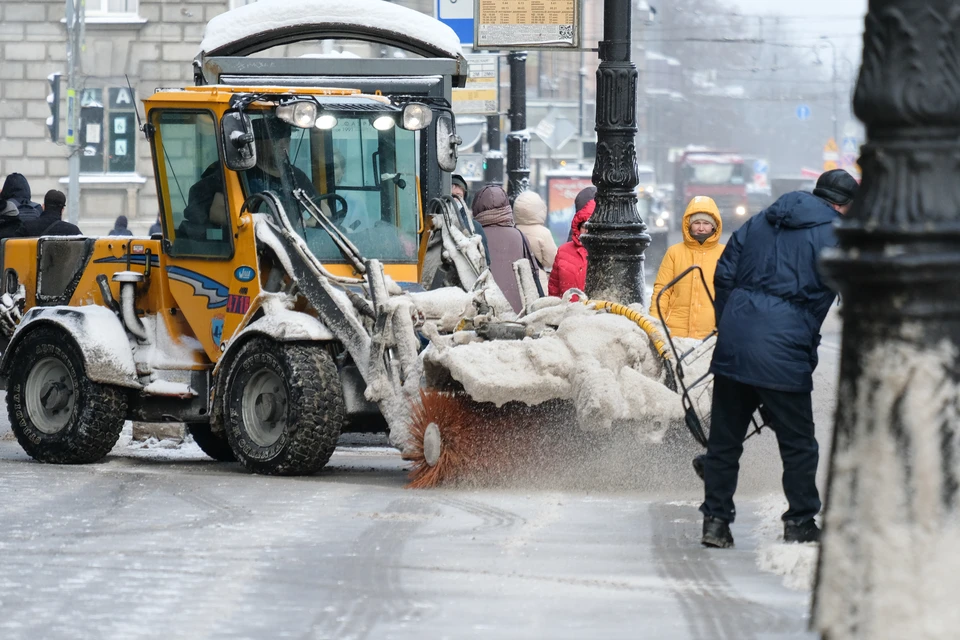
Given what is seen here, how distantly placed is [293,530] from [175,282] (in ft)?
11.9

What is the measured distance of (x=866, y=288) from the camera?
3.49 metres

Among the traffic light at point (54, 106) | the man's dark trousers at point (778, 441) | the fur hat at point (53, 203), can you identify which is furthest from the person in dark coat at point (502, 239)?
the traffic light at point (54, 106)

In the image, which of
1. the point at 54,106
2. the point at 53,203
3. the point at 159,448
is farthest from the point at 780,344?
the point at 54,106

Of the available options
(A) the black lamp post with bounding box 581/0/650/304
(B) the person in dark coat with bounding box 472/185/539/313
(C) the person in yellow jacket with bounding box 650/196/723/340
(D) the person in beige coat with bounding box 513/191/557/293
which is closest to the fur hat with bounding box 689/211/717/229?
(C) the person in yellow jacket with bounding box 650/196/723/340

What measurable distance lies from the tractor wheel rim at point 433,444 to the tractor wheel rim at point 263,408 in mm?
1108

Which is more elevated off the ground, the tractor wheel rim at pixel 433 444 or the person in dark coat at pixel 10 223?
the person in dark coat at pixel 10 223

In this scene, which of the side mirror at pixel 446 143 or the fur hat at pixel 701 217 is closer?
the fur hat at pixel 701 217

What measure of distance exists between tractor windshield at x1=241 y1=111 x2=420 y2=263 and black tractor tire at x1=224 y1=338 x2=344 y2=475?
0.80 m

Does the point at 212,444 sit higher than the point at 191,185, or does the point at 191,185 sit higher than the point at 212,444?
the point at 191,185

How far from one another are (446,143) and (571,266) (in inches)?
73.6

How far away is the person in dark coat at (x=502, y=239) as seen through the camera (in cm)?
1243

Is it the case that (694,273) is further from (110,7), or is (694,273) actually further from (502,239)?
(110,7)

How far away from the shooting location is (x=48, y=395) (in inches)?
420

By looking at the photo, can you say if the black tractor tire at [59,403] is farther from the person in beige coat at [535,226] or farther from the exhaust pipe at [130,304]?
the person in beige coat at [535,226]
